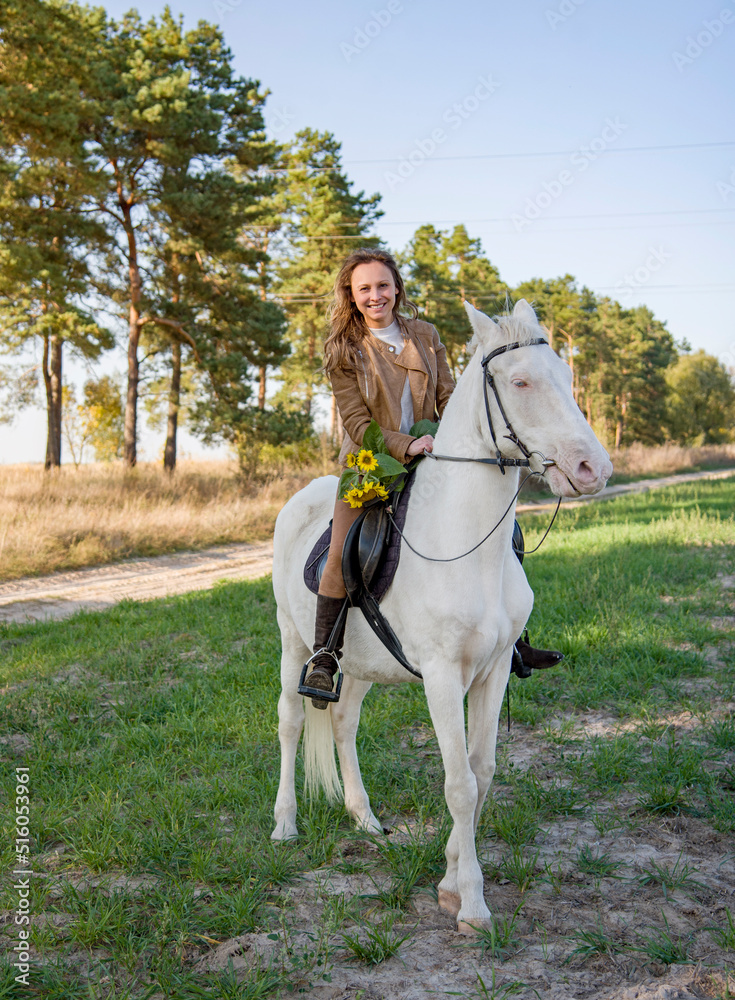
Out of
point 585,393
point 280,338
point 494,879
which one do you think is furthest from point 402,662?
point 585,393

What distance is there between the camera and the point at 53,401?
2048 centimetres

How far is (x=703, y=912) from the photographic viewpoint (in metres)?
2.74

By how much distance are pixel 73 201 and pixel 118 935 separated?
20.4 meters

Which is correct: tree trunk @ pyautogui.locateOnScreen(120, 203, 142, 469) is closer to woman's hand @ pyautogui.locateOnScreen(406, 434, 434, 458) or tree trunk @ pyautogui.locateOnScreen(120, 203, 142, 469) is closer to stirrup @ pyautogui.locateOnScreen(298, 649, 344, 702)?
stirrup @ pyautogui.locateOnScreen(298, 649, 344, 702)

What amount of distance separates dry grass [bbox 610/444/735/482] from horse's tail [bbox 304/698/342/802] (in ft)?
96.9

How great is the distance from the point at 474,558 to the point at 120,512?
1316 centimetres

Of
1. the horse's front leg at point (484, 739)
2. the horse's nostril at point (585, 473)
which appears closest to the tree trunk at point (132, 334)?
the horse's front leg at point (484, 739)

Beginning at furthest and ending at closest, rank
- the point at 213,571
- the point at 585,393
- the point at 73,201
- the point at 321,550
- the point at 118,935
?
the point at 585,393, the point at 73,201, the point at 213,571, the point at 321,550, the point at 118,935

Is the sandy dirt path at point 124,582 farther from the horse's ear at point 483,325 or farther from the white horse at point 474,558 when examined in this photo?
the horse's ear at point 483,325

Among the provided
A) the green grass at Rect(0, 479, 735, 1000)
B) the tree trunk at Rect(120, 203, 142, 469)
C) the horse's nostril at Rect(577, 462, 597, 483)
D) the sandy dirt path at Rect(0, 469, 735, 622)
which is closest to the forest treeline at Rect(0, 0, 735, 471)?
the tree trunk at Rect(120, 203, 142, 469)

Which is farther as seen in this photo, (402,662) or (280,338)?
(280,338)

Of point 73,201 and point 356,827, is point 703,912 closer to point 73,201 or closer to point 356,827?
point 356,827

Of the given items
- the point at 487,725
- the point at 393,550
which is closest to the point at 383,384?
the point at 393,550

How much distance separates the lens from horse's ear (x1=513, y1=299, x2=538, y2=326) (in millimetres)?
2672
